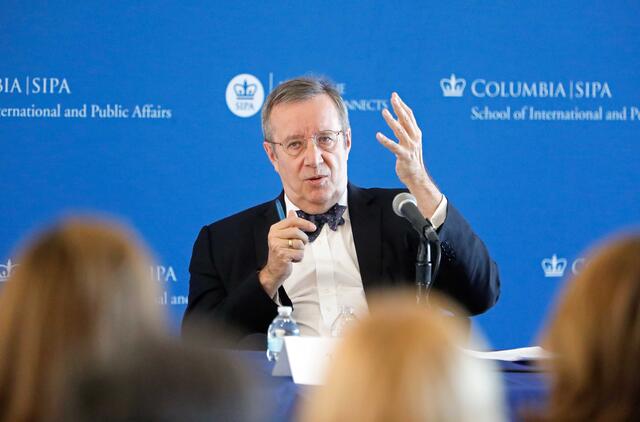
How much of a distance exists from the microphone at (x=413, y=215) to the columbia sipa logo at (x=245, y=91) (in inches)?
92.4

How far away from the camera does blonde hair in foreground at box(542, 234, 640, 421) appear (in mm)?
1149

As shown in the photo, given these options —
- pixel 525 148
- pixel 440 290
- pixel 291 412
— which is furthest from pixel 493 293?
pixel 525 148

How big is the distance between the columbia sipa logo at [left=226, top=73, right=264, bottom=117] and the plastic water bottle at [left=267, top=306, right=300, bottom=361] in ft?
6.52

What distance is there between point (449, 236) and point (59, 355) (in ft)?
7.62

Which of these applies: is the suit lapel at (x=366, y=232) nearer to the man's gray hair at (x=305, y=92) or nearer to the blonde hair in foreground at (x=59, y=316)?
the man's gray hair at (x=305, y=92)

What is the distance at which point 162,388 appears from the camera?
45.8 inches

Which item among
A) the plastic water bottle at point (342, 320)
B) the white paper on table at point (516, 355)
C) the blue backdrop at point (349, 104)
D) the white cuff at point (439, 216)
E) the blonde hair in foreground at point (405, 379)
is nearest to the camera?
the blonde hair in foreground at point (405, 379)

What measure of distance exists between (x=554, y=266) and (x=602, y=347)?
→ 4156 millimetres

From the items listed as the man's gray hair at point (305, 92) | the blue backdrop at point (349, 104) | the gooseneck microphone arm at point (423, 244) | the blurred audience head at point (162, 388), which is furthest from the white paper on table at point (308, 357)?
the blue backdrop at point (349, 104)

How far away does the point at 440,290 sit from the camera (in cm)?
349

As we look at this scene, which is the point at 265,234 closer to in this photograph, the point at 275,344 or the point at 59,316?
the point at 275,344

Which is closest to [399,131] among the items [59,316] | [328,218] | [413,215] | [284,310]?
[328,218]

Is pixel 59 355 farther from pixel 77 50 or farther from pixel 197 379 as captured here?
pixel 77 50

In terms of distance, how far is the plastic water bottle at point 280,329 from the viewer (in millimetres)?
3020
